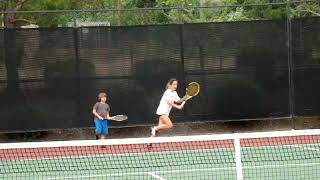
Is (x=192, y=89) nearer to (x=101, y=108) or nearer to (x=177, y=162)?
(x=101, y=108)

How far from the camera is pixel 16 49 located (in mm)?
11969

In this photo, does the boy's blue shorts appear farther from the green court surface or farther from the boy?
the green court surface

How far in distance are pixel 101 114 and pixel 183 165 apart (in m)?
2.95

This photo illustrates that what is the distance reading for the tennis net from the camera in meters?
8.23

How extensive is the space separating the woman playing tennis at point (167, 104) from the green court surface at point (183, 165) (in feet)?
2.26

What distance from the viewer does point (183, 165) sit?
923 cm

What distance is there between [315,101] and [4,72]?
5.86 m

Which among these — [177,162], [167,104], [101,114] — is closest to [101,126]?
[101,114]

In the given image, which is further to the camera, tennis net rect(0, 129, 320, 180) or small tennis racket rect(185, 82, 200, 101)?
small tennis racket rect(185, 82, 200, 101)

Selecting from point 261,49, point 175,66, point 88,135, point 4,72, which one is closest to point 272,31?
point 261,49

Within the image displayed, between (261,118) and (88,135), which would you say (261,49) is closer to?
(261,118)

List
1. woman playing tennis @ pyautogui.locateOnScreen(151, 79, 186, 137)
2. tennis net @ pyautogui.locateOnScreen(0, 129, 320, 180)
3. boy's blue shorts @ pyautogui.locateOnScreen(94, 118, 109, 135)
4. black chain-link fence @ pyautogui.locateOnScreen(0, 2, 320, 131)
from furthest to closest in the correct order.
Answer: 1. black chain-link fence @ pyautogui.locateOnScreen(0, 2, 320, 131)
2. boy's blue shorts @ pyautogui.locateOnScreen(94, 118, 109, 135)
3. woman playing tennis @ pyautogui.locateOnScreen(151, 79, 186, 137)
4. tennis net @ pyautogui.locateOnScreen(0, 129, 320, 180)

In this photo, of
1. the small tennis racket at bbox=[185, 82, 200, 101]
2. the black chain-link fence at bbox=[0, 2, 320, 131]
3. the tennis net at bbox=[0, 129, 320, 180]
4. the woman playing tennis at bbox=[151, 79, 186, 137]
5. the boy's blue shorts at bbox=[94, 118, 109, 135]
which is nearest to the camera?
the tennis net at bbox=[0, 129, 320, 180]

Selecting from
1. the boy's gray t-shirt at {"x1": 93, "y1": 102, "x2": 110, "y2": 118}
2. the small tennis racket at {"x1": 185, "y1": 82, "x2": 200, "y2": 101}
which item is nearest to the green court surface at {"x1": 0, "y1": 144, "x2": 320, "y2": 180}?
the small tennis racket at {"x1": 185, "y1": 82, "x2": 200, "y2": 101}
